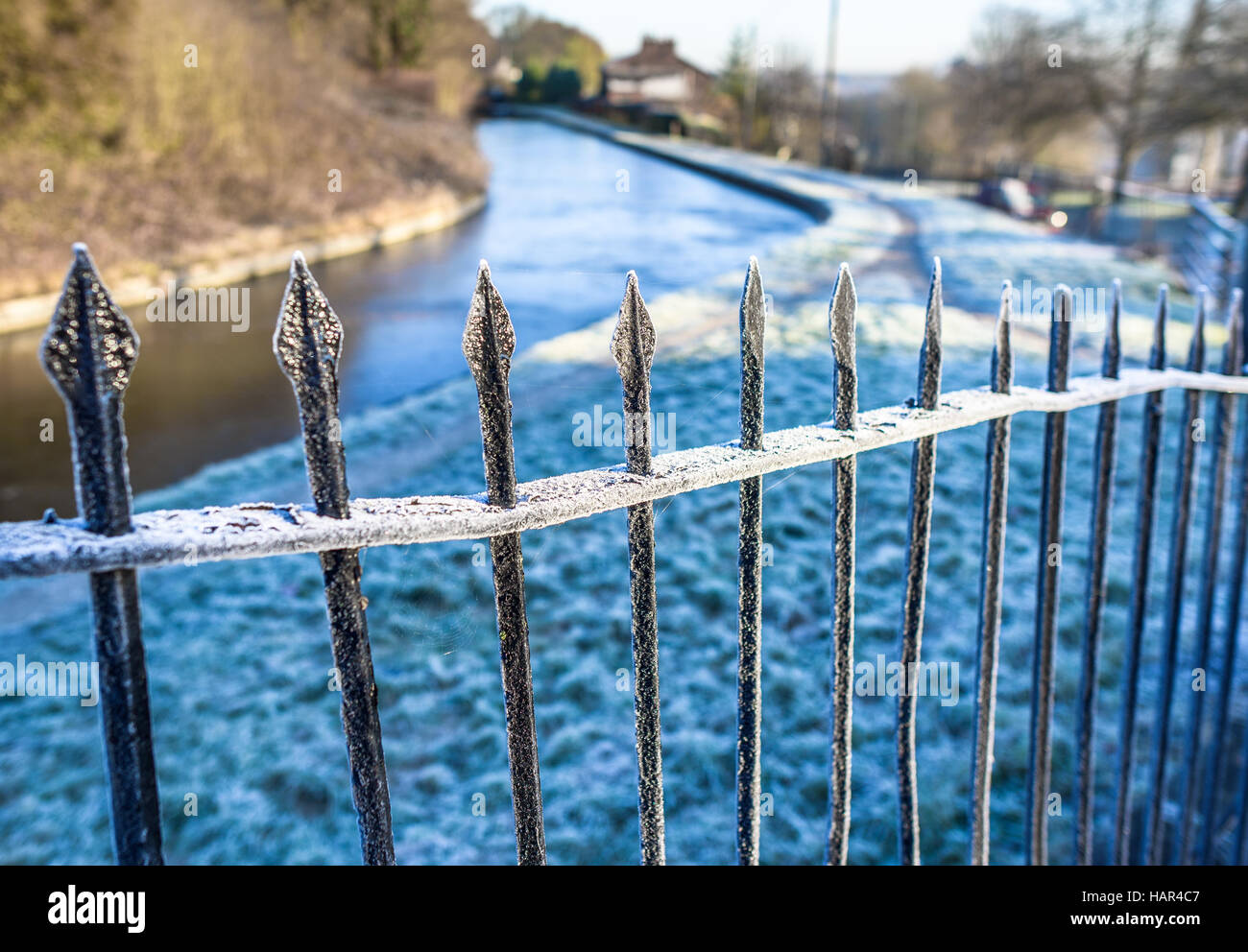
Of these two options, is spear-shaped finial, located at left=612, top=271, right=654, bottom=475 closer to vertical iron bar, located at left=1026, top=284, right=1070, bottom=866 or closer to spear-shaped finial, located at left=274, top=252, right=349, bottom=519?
spear-shaped finial, located at left=274, top=252, right=349, bottom=519

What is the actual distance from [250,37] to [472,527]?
66.2 ft

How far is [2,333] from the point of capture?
9.72 metres

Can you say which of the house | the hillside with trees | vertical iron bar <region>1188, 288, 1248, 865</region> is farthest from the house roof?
vertical iron bar <region>1188, 288, 1248, 865</region>

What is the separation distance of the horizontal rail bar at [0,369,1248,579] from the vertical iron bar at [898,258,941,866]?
0.17ft

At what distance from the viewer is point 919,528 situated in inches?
74.6

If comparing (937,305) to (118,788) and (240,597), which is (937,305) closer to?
(118,788)

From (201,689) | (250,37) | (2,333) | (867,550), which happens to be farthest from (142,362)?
(250,37)

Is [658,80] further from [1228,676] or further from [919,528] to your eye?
[919,528]

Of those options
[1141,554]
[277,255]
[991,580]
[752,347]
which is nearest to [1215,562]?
[1141,554]

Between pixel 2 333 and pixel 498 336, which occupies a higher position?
pixel 498 336

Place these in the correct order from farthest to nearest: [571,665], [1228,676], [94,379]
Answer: [571,665] → [1228,676] → [94,379]

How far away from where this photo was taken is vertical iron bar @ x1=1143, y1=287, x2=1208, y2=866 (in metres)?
2.54

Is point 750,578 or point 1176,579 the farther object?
point 1176,579

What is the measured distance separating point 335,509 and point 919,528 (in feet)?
3.88
